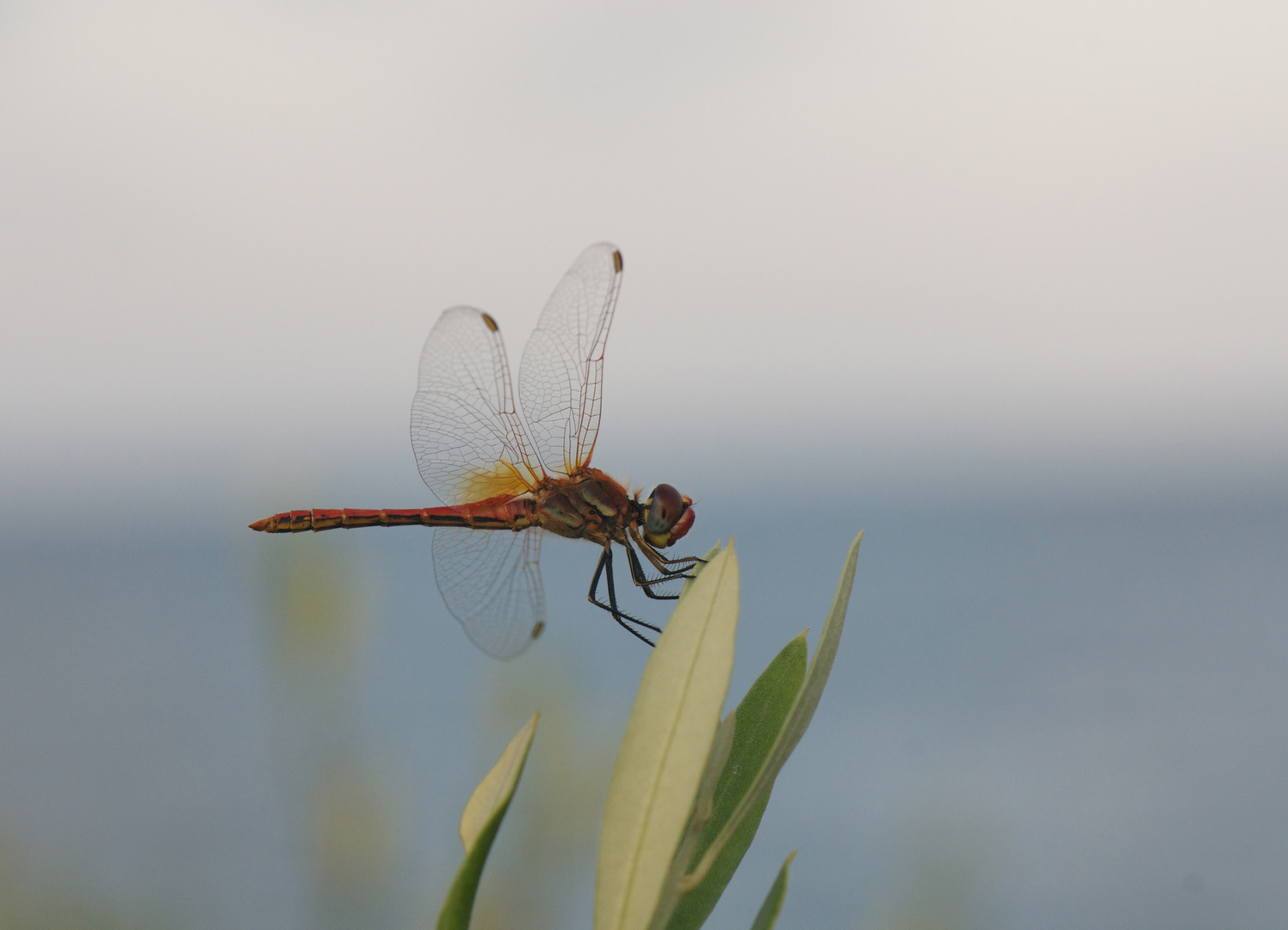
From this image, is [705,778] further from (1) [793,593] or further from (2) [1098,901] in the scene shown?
(1) [793,593]

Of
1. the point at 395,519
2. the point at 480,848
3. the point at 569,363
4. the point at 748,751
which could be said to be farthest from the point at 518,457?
the point at 480,848

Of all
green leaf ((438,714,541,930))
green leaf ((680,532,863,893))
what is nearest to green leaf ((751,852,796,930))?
green leaf ((680,532,863,893))

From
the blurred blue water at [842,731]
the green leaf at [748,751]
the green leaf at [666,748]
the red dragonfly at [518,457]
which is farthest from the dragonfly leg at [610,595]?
→ the green leaf at [666,748]

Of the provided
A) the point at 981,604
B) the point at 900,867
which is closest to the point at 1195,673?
the point at 981,604

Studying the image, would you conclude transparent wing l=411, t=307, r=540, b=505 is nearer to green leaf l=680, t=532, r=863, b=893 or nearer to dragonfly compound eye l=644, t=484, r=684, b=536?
dragonfly compound eye l=644, t=484, r=684, b=536

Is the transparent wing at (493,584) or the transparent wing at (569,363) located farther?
the transparent wing at (569,363)

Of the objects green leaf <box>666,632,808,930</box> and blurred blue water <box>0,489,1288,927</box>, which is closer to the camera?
green leaf <box>666,632,808,930</box>

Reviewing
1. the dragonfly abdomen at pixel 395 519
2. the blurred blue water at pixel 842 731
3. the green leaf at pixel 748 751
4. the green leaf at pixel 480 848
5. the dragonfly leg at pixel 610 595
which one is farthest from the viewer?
the blurred blue water at pixel 842 731

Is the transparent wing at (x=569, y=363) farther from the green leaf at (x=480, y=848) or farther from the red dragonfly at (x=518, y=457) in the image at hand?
the green leaf at (x=480, y=848)
